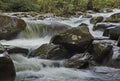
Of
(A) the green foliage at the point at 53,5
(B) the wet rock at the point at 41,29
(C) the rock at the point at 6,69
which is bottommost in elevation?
(A) the green foliage at the point at 53,5

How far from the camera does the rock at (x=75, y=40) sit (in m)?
10.8

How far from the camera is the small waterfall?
1423cm

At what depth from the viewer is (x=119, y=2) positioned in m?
29.1

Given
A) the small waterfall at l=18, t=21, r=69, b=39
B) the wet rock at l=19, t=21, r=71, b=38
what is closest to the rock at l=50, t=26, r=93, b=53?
the wet rock at l=19, t=21, r=71, b=38

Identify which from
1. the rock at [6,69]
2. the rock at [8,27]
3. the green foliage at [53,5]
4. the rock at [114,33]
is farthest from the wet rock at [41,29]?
the rock at [6,69]

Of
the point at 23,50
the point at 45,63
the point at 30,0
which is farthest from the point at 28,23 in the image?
the point at 30,0

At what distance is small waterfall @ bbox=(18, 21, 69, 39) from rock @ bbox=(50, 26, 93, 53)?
3321 millimetres

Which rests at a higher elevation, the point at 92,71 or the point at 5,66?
the point at 5,66

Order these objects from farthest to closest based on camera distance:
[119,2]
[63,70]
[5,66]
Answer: [119,2] < [63,70] < [5,66]

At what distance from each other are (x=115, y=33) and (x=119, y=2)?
18.0 meters

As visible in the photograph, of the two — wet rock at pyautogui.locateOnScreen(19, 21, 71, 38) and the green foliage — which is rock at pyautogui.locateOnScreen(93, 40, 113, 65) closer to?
wet rock at pyautogui.locateOnScreen(19, 21, 71, 38)

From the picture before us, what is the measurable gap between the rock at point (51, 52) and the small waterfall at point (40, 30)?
3.42m

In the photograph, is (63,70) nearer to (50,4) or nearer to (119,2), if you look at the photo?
(50,4)

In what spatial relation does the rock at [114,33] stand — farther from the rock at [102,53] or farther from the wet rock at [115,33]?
the rock at [102,53]
